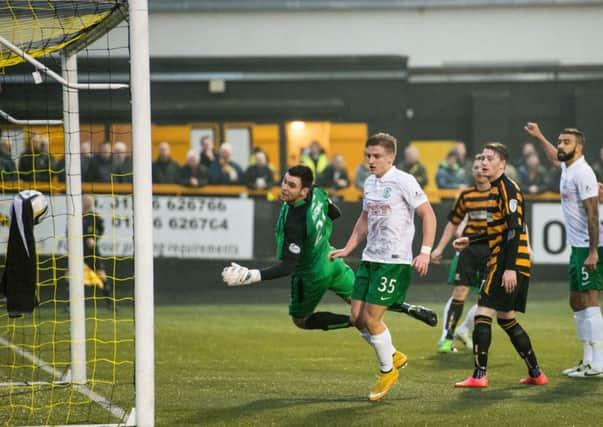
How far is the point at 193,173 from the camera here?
18.5m

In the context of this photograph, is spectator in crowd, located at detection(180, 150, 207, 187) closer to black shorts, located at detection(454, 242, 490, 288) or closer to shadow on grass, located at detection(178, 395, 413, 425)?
black shorts, located at detection(454, 242, 490, 288)

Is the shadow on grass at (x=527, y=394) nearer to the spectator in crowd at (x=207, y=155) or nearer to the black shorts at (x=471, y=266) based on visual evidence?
the black shorts at (x=471, y=266)

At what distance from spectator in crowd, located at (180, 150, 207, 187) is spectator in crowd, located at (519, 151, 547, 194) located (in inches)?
221

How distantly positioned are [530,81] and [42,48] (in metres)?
18.0

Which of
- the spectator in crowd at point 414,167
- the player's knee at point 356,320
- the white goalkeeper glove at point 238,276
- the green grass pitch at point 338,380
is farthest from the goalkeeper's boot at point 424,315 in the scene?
the spectator in crowd at point 414,167

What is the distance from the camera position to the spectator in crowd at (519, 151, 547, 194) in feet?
63.4

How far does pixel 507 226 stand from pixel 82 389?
3749 millimetres

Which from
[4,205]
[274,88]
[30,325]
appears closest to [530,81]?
[274,88]

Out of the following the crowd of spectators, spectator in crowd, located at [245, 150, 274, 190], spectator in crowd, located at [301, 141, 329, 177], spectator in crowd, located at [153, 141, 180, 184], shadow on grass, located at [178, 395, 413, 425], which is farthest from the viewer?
spectator in crowd, located at [301, 141, 329, 177]

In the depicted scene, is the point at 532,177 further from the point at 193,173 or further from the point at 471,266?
the point at 471,266

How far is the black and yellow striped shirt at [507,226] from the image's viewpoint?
29.3 feet

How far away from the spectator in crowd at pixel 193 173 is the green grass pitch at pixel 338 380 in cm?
424

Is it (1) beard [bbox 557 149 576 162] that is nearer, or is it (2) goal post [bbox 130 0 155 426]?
(2) goal post [bbox 130 0 155 426]

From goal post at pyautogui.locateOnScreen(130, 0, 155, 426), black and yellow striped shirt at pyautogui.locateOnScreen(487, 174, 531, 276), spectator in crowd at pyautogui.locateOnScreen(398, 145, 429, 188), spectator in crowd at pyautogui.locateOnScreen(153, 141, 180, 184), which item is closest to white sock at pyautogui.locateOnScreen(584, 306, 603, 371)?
black and yellow striped shirt at pyautogui.locateOnScreen(487, 174, 531, 276)
